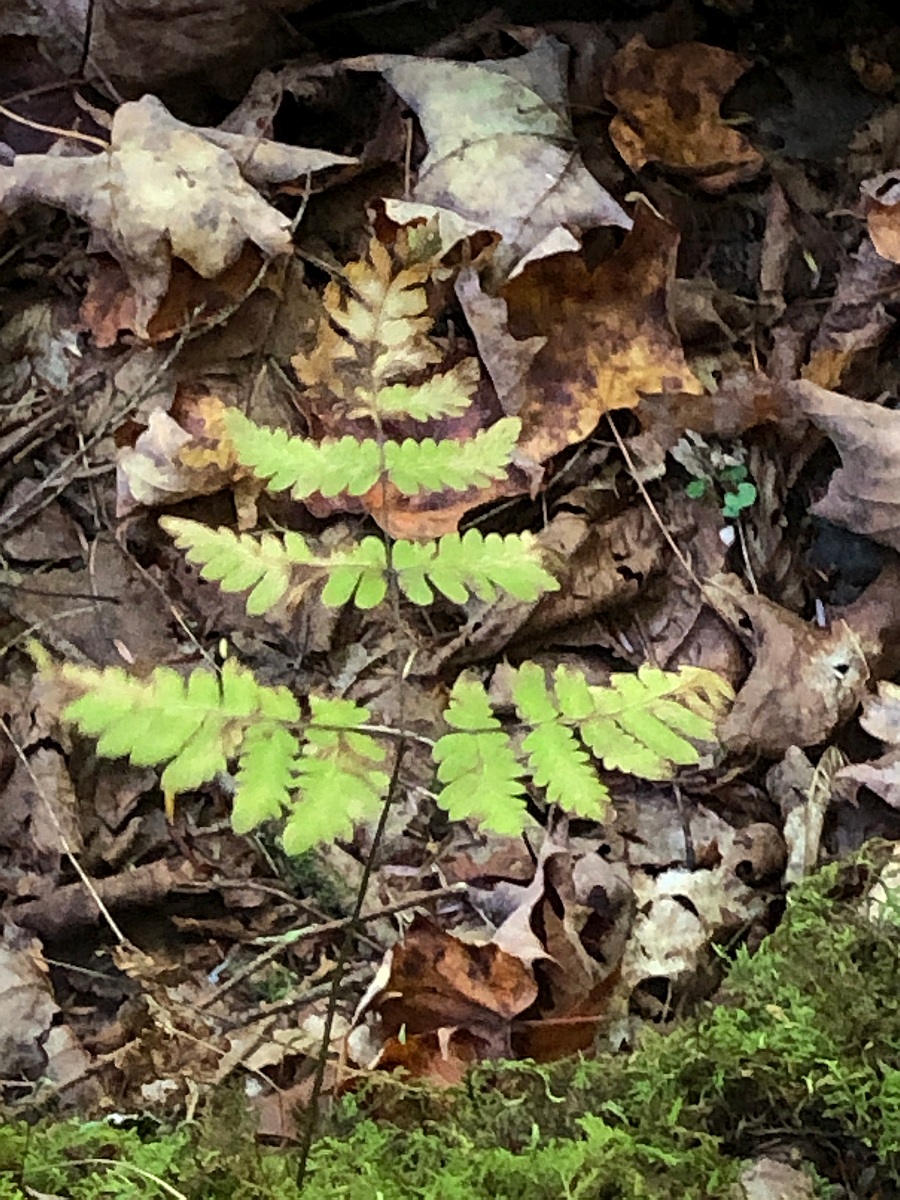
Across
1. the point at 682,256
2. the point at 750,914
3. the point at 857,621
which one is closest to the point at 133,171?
the point at 682,256

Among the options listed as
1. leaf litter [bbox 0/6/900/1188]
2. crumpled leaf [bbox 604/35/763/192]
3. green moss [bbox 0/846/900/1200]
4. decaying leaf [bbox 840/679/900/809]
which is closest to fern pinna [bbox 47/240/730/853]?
green moss [bbox 0/846/900/1200]

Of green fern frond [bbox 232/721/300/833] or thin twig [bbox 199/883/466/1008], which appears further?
thin twig [bbox 199/883/466/1008]

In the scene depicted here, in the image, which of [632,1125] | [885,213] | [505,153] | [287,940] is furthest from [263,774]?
[885,213]

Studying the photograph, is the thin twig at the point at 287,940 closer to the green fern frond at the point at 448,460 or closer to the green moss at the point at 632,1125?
the green moss at the point at 632,1125

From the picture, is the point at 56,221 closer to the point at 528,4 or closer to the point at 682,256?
the point at 528,4

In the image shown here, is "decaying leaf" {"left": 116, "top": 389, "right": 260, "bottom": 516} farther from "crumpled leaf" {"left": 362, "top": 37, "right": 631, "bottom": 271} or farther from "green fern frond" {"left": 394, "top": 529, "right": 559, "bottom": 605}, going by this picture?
"green fern frond" {"left": 394, "top": 529, "right": 559, "bottom": 605}

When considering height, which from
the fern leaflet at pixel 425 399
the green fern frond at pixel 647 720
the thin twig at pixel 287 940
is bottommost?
the thin twig at pixel 287 940

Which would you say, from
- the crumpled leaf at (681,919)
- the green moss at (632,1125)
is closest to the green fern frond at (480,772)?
the green moss at (632,1125)
